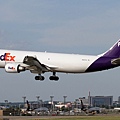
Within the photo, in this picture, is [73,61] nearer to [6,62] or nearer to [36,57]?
[36,57]

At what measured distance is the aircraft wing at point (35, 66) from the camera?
77.4 metres

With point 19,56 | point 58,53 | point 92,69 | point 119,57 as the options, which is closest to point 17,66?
point 19,56

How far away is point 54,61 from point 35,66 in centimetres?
369

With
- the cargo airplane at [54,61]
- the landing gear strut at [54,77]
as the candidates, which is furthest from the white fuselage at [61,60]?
the landing gear strut at [54,77]

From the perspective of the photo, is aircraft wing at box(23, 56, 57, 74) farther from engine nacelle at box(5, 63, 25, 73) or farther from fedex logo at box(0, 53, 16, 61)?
fedex logo at box(0, 53, 16, 61)

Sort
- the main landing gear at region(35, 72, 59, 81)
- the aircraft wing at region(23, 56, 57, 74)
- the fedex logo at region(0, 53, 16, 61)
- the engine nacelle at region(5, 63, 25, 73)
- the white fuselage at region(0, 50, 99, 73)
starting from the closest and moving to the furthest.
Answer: the engine nacelle at region(5, 63, 25, 73) < the aircraft wing at region(23, 56, 57, 74) < the white fuselage at region(0, 50, 99, 73) < the fedex logo at region(0, 53, 16, 61) < the main landing gear at region(35, 72, 59, 81)

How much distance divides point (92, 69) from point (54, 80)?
8332mm

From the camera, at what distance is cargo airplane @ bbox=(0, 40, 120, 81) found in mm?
76875

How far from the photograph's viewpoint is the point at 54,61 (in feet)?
257

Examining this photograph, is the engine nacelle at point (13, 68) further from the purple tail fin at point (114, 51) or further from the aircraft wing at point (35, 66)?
the purple tail fin at point (114, 51)

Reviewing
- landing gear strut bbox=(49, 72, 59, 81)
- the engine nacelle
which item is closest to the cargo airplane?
the engine nacelle

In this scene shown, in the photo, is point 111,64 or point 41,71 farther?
point 41,71

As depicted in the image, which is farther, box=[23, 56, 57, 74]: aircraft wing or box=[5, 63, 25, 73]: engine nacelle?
box=[23, 56, 57, 74]: aircraft wing

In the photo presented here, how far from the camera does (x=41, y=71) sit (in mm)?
80812
